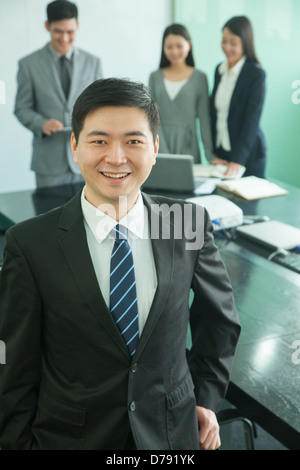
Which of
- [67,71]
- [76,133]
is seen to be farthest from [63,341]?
[67,71]

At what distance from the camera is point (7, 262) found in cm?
117

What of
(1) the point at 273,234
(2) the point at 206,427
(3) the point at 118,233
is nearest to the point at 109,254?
(3) the point at 118,233

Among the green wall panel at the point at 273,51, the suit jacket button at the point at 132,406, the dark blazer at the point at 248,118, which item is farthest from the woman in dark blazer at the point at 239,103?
the suit jacket button at the point at 132,406

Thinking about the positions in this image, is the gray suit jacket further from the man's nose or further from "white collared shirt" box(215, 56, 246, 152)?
the man's nose

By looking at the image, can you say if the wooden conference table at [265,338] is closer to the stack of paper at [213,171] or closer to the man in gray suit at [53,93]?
the stack of paper at [213,171]

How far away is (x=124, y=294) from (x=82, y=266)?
0.11 metres

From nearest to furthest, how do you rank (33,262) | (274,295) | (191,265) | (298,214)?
(33,262)
(191,265)
(274,295)
(298,214)

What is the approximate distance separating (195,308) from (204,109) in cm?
252

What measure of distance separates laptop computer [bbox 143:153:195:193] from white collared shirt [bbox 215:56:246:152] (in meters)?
0.83

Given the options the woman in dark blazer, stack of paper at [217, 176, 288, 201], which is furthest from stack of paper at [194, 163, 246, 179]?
stack of paper at [217, 176, 288, 201]

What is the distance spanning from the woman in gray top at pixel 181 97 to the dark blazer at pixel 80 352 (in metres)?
2.48

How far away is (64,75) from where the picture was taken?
→ 11.0 ft

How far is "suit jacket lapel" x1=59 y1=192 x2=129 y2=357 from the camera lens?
1.12 meters

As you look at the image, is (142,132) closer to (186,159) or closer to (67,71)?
(186,159)
